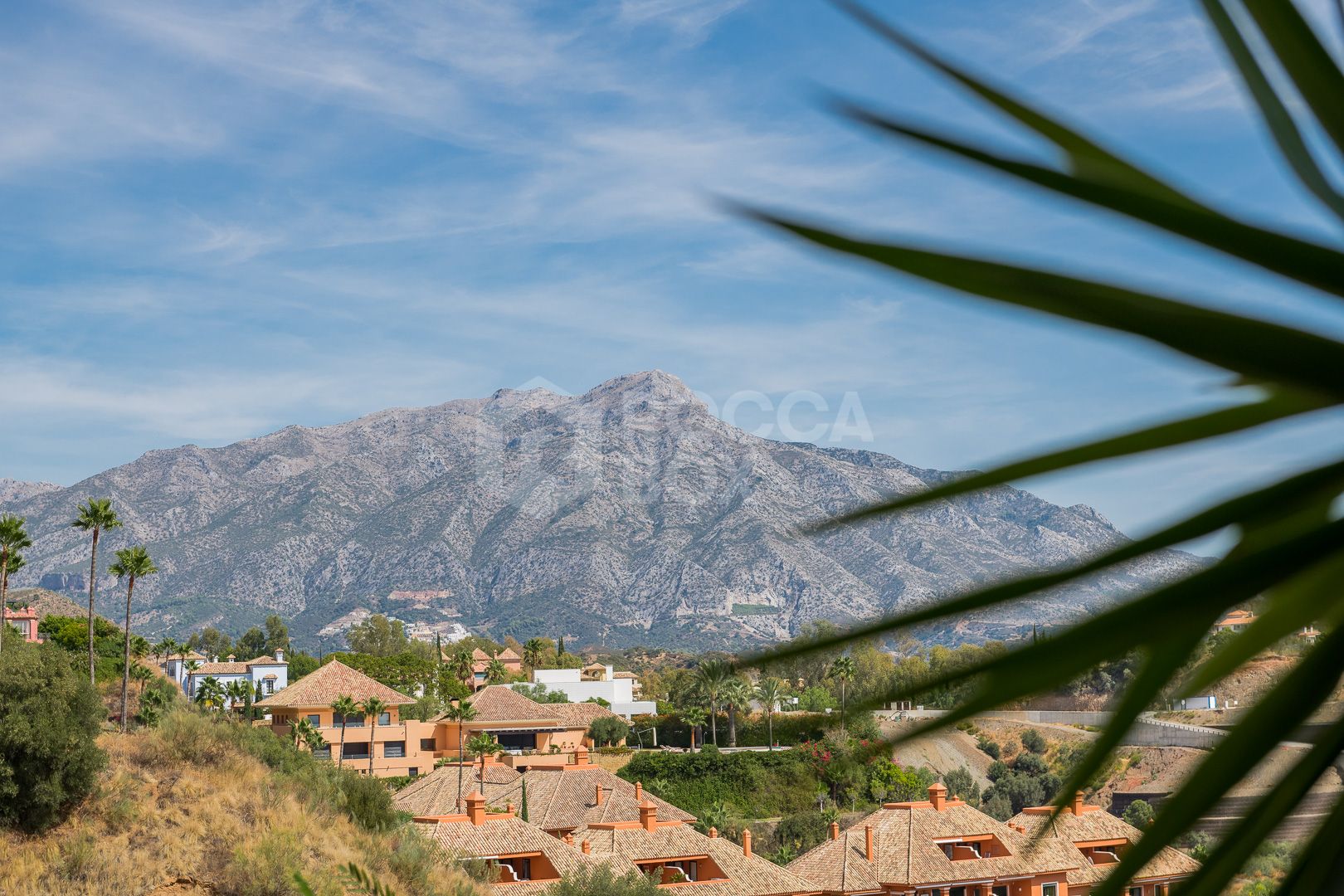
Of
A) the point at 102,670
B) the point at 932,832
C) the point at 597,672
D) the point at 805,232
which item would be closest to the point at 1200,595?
the point at 805,232

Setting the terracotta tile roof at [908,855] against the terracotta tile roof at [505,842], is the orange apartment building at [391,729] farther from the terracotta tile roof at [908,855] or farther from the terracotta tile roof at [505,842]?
the terracotta tile roof at [908,855]

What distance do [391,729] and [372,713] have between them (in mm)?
3044

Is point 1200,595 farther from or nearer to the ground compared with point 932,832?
farther from the ground

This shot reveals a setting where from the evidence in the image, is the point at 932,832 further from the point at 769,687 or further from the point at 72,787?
the point at 769,687

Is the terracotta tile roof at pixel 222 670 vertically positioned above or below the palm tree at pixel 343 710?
above

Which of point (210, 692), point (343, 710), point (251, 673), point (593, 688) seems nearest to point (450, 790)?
point (343, 710)

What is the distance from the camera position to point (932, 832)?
44.5 m

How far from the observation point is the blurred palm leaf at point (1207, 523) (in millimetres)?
729

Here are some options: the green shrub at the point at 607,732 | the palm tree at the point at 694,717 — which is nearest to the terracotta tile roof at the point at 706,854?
the palm tree at the point at 694,717

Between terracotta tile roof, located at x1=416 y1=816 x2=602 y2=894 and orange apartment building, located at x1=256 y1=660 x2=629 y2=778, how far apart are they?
34479 mm

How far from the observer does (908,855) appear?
4291 centimetres

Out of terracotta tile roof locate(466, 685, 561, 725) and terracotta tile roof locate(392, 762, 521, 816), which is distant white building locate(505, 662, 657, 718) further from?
terracotta tile roof locate(392, 762, 521, 816)

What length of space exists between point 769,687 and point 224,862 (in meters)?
59.4

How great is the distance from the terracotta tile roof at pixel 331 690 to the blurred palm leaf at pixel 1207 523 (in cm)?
7922
